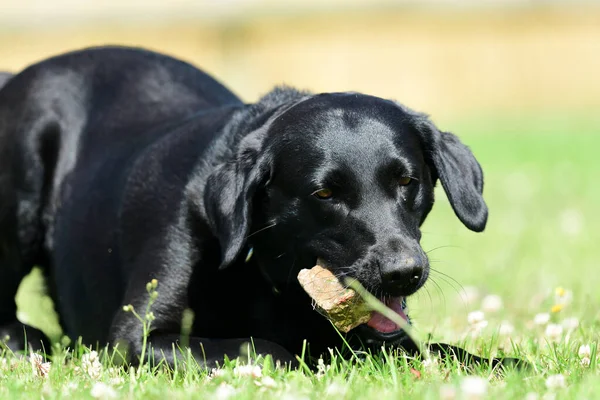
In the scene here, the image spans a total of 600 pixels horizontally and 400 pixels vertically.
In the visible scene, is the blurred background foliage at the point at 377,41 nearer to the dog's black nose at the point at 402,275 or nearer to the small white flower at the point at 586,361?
the dog's black nose at the point at 402,275

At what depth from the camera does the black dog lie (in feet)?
12.2

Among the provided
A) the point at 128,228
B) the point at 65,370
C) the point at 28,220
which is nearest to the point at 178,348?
the point at 65,370

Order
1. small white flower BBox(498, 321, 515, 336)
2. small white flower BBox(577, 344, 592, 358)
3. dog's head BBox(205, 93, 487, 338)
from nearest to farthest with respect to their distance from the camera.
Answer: small white flower BBox(577, 344, 592, 358)
dog's head BBox(205, 93, 487, 338)
small white flower BBox(498, 321, 515, 336)

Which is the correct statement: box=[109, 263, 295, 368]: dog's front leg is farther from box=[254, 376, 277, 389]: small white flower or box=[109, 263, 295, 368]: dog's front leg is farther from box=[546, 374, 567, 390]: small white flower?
box=[546, 374, 567, 390]: small white flower

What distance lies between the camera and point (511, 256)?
7.28 metres

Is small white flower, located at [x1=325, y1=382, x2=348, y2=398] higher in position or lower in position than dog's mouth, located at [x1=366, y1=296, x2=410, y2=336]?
higher

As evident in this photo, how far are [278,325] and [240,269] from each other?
0.28 meters

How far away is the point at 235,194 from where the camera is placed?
3842 mm

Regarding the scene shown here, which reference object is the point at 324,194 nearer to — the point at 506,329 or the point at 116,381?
the point at 116,381

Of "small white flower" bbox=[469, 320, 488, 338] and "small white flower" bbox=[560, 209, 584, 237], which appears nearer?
"small white flower" bbox=[469, 320, 488, 338]

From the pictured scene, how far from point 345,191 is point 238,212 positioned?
16.3 inches

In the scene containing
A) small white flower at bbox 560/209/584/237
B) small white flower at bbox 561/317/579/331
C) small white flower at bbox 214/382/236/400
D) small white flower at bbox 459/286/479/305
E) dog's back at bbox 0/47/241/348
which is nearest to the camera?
small white flower at bbox 214/382/236/400

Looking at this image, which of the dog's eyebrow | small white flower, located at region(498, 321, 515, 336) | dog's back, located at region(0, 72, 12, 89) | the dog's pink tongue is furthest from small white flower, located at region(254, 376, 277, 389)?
dog's back, located at region(0, 72, 12, 89)

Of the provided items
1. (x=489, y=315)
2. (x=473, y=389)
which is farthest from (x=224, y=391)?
(x=489, y=315)
